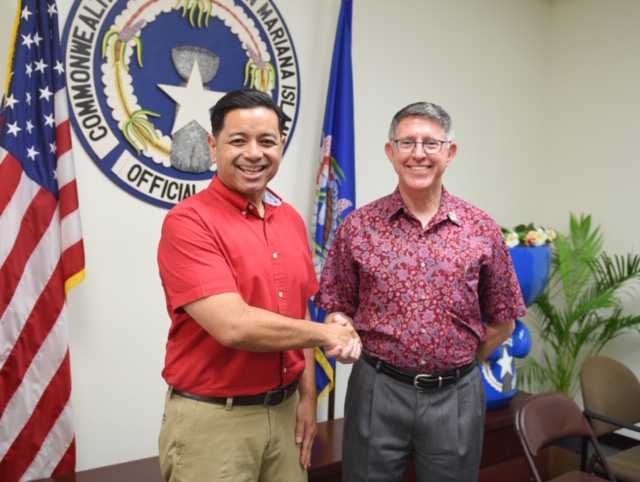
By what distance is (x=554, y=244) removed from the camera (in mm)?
4051

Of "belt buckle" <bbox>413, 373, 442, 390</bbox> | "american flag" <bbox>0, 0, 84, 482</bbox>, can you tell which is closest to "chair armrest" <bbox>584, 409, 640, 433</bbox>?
"belt buckle" <bbox>413, 373, 442, 390</bbox>

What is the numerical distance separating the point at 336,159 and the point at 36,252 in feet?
4.74

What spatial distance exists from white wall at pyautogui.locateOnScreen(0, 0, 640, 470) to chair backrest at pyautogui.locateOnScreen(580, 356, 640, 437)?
0.98 m

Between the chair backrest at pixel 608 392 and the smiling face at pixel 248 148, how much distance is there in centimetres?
201

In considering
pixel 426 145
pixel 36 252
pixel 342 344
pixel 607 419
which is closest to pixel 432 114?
pixel 426 145

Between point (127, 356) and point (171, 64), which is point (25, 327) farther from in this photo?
point (171, 64)

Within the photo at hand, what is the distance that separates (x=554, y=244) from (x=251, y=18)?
254 cm

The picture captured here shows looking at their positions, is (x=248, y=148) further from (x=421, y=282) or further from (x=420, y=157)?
(x=421, y=282)

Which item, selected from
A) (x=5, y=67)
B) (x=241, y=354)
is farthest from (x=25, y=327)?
(x=241, y=354)

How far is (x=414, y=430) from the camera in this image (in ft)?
5.80

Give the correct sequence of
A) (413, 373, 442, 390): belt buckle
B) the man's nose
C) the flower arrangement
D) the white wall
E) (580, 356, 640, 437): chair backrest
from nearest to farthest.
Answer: the man's nose, (413, 373, 442, 390): belt buckle, the white wall, (580, 356, 640, 437): chair backrest, the flower arrangement

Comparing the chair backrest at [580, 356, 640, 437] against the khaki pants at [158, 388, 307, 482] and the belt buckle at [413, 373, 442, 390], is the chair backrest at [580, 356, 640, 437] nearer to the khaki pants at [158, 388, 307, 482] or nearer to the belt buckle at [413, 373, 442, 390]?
the belt buckle at [413, 373, 442, 390]

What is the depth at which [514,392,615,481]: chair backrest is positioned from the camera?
7.33ft

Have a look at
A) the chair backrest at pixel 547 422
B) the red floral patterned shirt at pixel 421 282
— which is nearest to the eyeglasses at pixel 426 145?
the red floral patterned shirt at pixel 421 282
